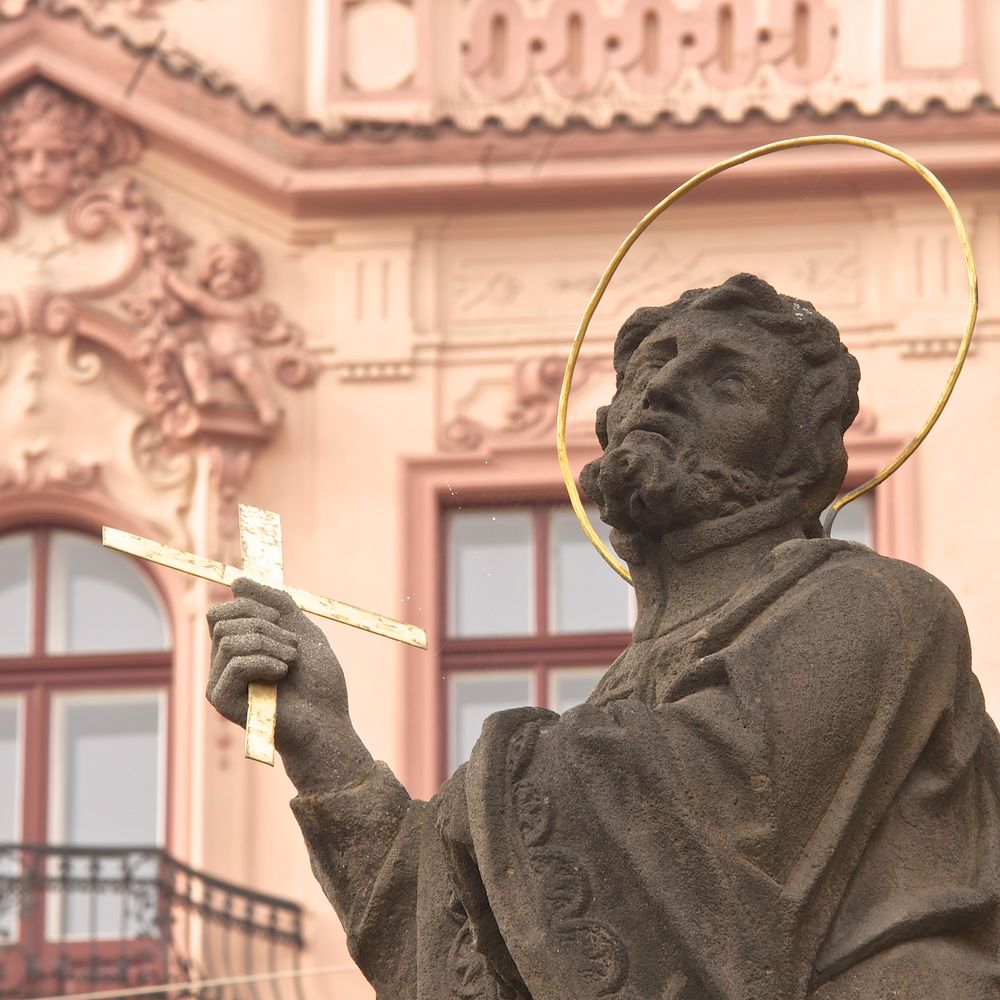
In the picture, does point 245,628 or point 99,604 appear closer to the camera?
point 245,628

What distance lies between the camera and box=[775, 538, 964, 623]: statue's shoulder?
5.04 meters

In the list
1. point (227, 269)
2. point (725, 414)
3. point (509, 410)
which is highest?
point (227, 269)

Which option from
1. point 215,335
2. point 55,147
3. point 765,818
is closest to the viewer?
point 765,818

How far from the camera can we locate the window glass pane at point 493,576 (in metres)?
17.3

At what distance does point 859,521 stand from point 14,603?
355 centimetres

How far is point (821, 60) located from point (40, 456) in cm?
359

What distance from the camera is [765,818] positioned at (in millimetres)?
4883

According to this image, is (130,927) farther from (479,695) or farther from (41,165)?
(41,165)

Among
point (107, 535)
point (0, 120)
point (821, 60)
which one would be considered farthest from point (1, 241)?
point (107, 535)

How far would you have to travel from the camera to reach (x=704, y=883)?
4.85 metres

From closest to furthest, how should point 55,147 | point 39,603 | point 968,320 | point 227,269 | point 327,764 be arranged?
point 327,764
point 968,320
point 55,147
point 227,269
point 39,603

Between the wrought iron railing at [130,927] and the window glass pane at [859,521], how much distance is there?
107 inches

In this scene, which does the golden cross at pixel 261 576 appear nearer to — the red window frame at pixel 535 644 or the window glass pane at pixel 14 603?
the red window frame at pixel 535 644

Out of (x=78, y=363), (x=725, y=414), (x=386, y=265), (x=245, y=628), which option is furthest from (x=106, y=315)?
(x=725, y=414)
